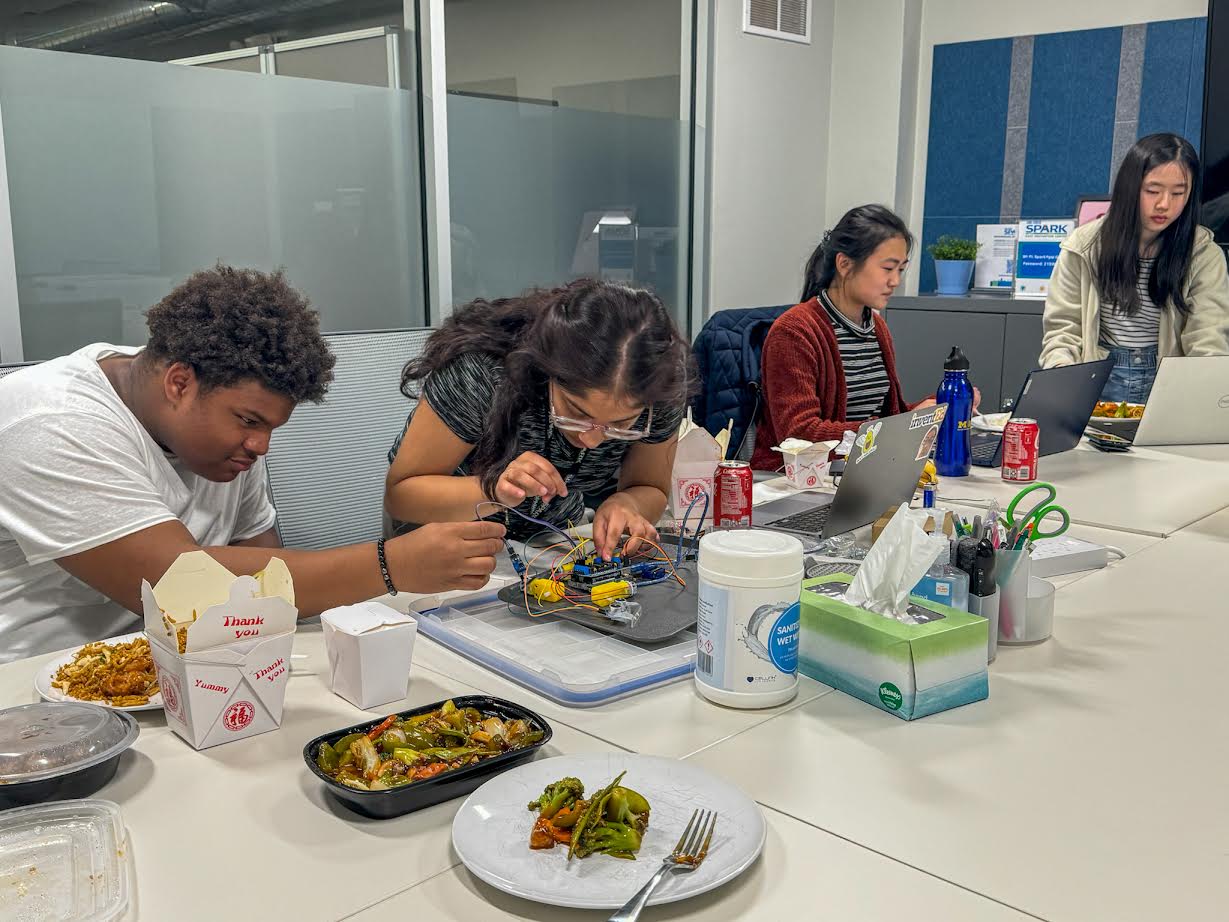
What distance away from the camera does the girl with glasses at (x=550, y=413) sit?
69.8 inches

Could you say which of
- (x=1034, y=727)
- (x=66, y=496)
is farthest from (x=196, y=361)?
(x=1034, y=727)

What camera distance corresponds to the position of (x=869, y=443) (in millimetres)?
1737

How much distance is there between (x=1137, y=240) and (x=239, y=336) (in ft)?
9.34

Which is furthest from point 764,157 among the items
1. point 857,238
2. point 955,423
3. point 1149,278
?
point 955,423

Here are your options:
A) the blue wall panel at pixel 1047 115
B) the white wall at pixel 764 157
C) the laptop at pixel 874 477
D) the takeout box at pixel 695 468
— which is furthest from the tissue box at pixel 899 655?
the blue wall panel at pixel 1047 115

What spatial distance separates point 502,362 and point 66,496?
828 millimetres

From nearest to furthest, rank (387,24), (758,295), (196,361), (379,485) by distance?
(196,361) → (379,485) → (387,24) → (758,295)

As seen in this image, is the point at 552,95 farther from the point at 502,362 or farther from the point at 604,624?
the point at 604,624

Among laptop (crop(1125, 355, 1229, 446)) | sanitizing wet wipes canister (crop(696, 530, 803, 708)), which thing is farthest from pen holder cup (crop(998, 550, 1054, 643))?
laptop (crop(1125, 355, 1229, 446))

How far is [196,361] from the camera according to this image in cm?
149

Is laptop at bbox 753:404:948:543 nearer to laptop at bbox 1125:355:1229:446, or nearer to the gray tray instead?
the gray tray

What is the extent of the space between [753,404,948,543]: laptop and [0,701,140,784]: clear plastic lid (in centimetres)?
109

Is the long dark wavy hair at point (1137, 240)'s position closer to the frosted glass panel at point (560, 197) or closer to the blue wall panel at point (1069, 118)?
the blue wall panel at point (1069, 118)

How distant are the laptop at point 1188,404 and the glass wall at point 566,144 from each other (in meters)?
1.82
